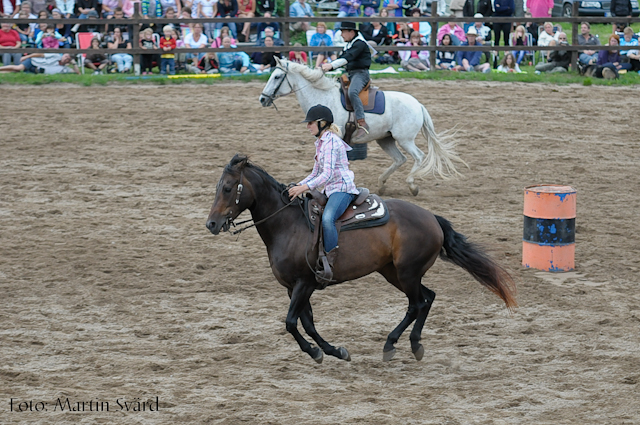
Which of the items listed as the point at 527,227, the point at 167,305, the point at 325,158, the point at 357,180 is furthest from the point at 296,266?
the point at 357,180

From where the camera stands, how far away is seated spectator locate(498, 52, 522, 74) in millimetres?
22438

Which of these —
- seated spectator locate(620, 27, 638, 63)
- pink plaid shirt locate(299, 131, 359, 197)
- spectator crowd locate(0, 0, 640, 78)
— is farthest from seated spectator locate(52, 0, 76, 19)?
pink plaid shirt locate(299, 131, 359, 197)

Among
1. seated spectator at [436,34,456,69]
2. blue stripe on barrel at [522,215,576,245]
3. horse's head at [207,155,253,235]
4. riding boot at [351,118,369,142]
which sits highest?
seated spectator at [436,34,456,69]

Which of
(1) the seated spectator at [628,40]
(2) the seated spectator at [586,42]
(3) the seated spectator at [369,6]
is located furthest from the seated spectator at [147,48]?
(1) the seated spectator at [628,40]

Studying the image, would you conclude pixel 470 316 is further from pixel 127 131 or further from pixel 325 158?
pixel 127 131

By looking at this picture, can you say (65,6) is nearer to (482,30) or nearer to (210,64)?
(210,64)

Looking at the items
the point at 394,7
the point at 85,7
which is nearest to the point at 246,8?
the point at 85,7

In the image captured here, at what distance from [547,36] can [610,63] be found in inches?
87.0

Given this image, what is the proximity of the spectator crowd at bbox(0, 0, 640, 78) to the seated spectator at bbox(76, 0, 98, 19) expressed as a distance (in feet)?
0.10

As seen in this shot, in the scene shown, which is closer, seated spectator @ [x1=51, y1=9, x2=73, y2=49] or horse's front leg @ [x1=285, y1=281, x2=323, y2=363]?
horse's front leg @ [x1=285, y1=281, x2=323, y2=363]

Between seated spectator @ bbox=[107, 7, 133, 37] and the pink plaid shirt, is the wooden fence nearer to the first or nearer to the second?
seated spectator @ bbox=[107, 7, 133, 37]

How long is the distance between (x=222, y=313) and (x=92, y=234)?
3.26 metres

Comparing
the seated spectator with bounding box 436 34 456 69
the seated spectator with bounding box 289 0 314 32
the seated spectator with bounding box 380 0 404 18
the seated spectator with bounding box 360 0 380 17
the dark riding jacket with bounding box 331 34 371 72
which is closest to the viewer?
the dark riding jacket with bounding box 331 34 371 72

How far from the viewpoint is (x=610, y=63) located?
21.9m
